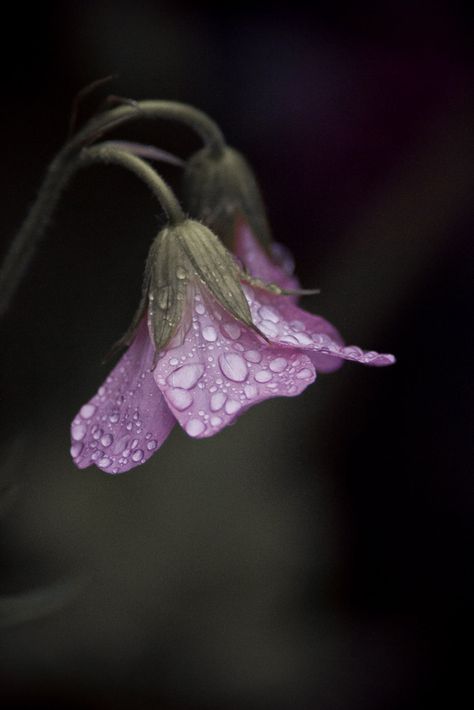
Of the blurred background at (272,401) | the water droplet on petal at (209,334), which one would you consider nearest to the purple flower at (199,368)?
the water droplet on petal at (209,334)

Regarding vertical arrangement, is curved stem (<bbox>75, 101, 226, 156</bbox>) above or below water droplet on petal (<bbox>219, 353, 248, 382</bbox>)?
above

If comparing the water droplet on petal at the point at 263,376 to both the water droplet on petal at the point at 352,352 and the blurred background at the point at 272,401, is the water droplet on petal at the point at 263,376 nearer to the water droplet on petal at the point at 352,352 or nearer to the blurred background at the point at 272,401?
the water droplet on petal at the point at 352,352

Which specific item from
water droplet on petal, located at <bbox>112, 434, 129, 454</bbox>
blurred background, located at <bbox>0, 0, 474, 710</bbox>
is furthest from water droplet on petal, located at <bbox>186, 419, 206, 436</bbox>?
blurred background, located at <bbox>0, 0, 474, 710</bbox>

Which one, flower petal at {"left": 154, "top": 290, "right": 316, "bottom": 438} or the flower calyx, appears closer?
flower petal at {"left": 154, "top": 290, "right": 316, "bottom": 438}

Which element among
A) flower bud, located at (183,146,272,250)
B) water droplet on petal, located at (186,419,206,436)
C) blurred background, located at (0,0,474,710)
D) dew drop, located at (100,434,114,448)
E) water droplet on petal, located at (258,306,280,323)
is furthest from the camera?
blurred background, located at (0,0,474,710)

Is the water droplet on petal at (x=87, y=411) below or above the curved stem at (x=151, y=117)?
below

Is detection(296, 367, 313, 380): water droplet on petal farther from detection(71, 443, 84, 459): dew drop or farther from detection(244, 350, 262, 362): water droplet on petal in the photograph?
detection(71, 443, 84, 459): dew drop

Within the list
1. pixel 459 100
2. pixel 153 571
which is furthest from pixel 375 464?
pixel 459 100
